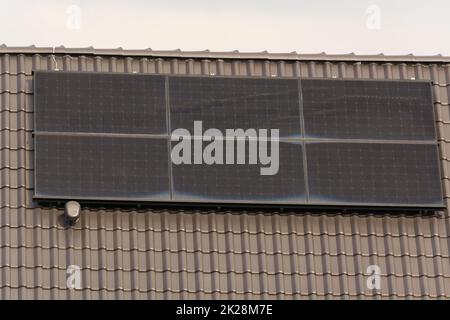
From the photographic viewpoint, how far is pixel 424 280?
3944cm

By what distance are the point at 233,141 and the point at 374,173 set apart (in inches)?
113

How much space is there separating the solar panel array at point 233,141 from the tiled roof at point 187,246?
0.36 m

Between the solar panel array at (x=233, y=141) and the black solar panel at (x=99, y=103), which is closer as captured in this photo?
the solar panel array at (x=233, y=141)

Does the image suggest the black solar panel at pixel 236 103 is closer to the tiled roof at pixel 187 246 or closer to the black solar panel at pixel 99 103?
the black solar panel at pixel 99 103

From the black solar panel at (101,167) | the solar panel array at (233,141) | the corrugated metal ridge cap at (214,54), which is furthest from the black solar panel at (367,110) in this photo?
the black solar panel at (101,167)

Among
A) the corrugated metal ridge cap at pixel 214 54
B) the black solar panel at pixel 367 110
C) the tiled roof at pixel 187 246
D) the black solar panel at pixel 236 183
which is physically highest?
the corrugated metal ridge cap at pixel 214 54

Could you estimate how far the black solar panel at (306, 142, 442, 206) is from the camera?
40.1 metres

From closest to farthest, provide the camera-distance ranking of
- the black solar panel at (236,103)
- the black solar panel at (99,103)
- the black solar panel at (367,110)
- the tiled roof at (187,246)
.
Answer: the tiled roof at (187,246), the black solar panel at (99,103), the black solar panel at (236,103), the black solar panel at (367,110)

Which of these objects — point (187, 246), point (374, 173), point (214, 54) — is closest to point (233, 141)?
point (214, 54)

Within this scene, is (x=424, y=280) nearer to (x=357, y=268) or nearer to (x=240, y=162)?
(x=357, y=268)

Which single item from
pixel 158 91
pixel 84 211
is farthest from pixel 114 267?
pixel 158 91

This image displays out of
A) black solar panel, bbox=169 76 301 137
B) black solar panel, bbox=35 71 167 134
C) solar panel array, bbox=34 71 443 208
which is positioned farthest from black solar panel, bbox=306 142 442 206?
black solar panel, bbox=35 71 167 134

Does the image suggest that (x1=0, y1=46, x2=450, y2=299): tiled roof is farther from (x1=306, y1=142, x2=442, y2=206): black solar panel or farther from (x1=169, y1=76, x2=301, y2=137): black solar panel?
(x1=169, y1=76, x2=301, y2=137): black solar panel

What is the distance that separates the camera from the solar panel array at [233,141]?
3972 centimetres
